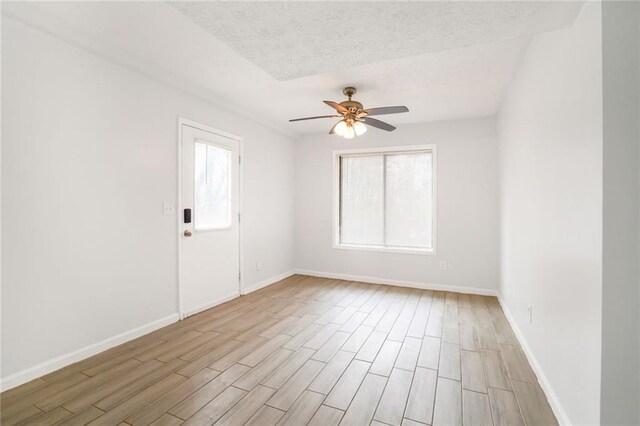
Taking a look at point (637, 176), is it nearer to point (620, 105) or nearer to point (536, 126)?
point (620, 105)

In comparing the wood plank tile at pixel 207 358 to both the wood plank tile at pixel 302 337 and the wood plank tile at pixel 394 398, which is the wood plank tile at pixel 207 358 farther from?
the wood plank tile at pixel 394 398

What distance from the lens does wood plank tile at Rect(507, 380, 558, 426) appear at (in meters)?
1.77

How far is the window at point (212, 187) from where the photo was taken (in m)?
3.57

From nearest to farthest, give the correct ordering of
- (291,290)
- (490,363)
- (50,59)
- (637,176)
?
(637,176) → (50,59) → (490,363) → (291,290)

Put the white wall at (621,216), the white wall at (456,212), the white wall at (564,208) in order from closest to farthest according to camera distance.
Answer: the white wall at (621,216)
the white wall at (564,208)
the white wall at (456,212)

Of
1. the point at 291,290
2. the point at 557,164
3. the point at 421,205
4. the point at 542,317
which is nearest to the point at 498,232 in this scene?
the point at 421,205

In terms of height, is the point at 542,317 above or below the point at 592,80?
below

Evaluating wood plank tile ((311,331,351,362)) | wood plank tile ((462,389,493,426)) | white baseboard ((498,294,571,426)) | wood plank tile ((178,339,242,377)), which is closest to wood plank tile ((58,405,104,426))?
wood plank tile ((178,339,242,377))

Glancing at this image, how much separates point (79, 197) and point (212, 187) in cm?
147

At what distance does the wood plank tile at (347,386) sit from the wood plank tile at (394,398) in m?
0.19

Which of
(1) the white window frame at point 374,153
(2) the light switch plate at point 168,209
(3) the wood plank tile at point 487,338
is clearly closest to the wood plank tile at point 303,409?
(3) the wood plank tile at point 487,338

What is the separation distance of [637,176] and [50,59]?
3637mm

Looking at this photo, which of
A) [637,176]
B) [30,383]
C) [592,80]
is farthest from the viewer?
[30,383]

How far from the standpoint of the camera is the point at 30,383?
6.96 feet
